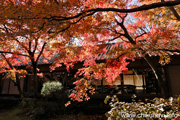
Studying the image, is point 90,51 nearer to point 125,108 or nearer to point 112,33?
point 112,33

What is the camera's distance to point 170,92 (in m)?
6.70

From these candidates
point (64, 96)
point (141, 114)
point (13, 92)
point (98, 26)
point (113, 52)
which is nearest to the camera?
point (141, 114)

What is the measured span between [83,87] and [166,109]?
2.72 meters

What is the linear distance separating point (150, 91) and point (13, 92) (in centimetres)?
1282

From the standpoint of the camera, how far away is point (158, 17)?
17.2ft

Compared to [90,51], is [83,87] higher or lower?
lower

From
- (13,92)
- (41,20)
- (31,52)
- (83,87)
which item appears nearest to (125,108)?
(83,87)

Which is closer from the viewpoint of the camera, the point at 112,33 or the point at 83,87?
the point at 83,87

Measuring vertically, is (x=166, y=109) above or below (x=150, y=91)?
above

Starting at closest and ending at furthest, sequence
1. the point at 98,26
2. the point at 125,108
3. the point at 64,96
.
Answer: the point at 125,108
the point at 98,26
the point at 64,96

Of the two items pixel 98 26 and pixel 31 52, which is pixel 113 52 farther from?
pixel 31 52

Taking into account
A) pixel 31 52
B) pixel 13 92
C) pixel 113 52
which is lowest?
pixel 13 92

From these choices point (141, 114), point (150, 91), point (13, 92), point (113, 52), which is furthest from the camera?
point (13, 92)

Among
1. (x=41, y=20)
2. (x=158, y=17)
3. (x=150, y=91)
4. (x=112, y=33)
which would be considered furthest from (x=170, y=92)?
(x=41, y=20)
